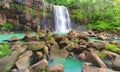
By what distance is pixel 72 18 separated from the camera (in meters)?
44.0

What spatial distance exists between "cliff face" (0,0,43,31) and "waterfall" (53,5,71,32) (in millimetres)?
3822

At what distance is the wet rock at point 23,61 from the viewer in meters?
8.45

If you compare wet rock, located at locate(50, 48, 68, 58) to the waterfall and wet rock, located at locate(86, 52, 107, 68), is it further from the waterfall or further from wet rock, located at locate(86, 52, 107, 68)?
the waterfall

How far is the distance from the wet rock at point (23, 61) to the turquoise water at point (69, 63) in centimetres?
144

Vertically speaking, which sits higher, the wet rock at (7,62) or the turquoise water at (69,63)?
the wet rock at (7,62)

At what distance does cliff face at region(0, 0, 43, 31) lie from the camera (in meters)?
35.2

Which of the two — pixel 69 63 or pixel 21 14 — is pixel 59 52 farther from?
pixel 21 14

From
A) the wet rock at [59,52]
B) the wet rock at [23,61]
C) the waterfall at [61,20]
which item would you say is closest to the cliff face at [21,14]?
the waterfall at [61,20]

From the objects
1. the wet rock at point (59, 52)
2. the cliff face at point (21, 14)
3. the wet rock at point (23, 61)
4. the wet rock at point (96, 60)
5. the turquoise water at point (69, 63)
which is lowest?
the turquoise water at point (69, 63)

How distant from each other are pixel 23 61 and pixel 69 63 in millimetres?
3256

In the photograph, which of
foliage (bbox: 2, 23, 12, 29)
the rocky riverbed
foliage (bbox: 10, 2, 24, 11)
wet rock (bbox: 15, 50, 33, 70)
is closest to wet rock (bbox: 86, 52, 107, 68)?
the rocky riverbed

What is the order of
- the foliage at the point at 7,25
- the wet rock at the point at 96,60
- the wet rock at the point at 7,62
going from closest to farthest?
the wet rock at the point at 7,62
the wet rock at the point at 96,60
the foliage at the point at 7,25

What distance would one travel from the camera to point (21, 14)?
37188 millimetres

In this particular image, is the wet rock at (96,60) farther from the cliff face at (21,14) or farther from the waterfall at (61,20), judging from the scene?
the waterfall at (61,20)
